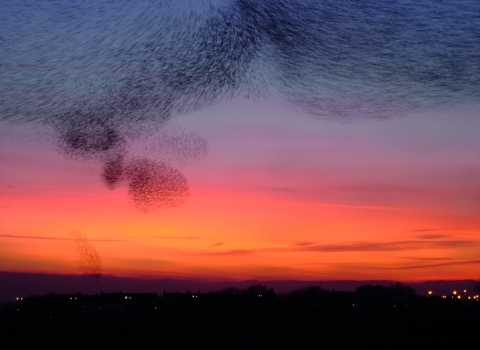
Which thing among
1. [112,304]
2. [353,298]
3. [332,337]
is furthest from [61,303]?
[332,337]

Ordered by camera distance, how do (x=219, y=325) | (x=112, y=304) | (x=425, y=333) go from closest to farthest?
1. (x=425, y=333)
2. (x=219, y=325)
3. (x=112, y=304)

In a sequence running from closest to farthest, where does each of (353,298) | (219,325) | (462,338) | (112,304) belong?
1. (462,338)
2. (219,325)
3. (353,298)
4. (112,304)

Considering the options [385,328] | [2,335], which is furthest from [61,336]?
[385,328]

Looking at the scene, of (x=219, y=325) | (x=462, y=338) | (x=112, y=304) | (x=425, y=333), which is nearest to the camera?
(x=462, y=338)

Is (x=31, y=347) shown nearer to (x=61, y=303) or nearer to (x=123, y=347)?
(x=123, y=347)

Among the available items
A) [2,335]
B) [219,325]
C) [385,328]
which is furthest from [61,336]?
[385,328]

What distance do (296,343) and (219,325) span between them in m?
19.1

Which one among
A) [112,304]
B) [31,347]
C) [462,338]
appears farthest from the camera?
[112,304]

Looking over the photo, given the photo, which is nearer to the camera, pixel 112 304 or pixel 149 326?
pixel 149 326

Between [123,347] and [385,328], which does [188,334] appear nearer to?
[123,347]

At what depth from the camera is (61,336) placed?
51312mm

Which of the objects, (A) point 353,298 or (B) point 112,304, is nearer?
(A) point 353,298

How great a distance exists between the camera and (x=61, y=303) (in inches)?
5369

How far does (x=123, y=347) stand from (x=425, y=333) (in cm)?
2427
